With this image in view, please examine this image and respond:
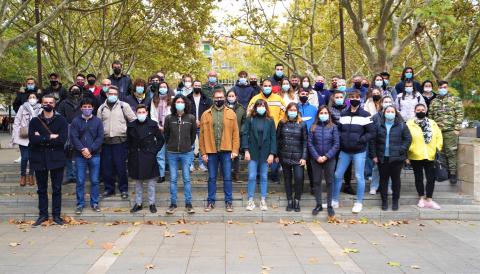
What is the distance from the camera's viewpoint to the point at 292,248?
628 cm

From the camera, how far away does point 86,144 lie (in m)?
7.83

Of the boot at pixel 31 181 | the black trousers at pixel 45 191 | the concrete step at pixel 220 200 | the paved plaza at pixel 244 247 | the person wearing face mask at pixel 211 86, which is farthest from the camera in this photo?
the person wearing face mask at pixel 211 86

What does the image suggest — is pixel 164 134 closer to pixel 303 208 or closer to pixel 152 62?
pixel 303 208

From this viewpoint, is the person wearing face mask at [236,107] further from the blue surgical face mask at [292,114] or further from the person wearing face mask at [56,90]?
the person wearing face mask at [56,90]

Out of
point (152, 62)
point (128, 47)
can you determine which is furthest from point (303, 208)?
point (152, 62)

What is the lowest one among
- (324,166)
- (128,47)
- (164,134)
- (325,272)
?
(325,272)

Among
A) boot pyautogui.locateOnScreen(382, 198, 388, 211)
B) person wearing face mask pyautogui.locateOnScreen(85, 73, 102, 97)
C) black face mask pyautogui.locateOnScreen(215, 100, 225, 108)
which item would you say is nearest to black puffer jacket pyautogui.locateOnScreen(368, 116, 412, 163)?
boot pyautogui.locateOnScreen(382, 198, 388, 211)

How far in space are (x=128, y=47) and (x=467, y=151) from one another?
16619 millimetres

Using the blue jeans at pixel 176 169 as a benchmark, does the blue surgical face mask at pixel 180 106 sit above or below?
above

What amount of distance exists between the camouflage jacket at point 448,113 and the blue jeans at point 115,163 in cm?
647

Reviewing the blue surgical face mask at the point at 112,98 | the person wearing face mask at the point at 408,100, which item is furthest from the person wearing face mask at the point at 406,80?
the blue surgical face mask at the point at 112,98

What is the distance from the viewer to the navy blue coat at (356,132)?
7984mm

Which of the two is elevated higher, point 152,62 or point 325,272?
point 152,62

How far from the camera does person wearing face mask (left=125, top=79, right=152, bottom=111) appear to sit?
8.99 m
